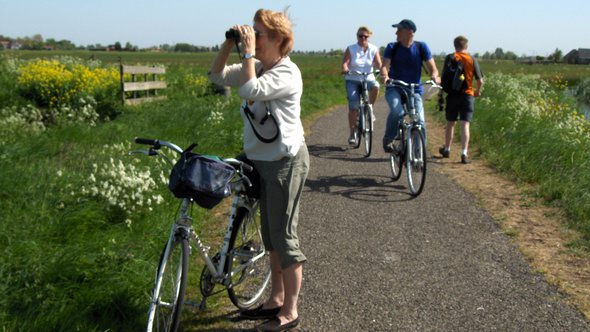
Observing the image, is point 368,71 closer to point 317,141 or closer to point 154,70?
point 317,141

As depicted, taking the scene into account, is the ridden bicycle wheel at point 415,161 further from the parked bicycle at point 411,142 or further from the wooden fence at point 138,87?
the wooden fence at point 138,87

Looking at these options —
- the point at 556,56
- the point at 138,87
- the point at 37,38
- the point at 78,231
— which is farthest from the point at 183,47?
the point at 78,231

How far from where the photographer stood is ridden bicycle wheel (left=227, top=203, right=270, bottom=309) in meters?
3.51

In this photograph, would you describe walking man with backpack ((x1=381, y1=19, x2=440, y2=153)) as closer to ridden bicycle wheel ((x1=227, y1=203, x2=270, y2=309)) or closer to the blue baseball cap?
the blue baseball cap

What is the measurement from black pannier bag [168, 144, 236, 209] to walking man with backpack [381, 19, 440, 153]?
16.0ft

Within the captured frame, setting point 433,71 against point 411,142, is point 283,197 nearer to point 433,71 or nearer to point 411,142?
point 411,142

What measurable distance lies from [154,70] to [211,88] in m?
2.23

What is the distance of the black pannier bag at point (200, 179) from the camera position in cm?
279

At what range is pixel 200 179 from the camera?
9.17ft

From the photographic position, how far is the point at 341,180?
7688 mm

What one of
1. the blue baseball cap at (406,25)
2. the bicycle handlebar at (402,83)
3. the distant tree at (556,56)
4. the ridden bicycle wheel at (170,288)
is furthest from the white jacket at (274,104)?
the distant tree at (556,56)

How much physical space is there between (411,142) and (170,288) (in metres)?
4.62

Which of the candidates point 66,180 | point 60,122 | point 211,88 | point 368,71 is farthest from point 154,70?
point 66,180

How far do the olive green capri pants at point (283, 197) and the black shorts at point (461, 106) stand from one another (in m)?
6.12
